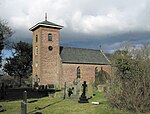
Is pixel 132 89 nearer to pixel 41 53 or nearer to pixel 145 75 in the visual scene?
pixel 145 75

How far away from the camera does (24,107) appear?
1127 cm

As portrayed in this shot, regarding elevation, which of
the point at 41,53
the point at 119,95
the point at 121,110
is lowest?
the point at 121,110

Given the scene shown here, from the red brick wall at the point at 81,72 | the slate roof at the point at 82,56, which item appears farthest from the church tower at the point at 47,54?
the slate roof at the point at 82,56

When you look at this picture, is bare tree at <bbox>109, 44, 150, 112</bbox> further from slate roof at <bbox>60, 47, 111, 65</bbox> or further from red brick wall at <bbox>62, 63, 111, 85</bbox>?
slate roof at <bbox>60, 47, 111, 65</bbox>

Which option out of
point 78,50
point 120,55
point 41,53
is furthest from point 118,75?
point 78,50

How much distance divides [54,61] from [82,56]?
747 cm

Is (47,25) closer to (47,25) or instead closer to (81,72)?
(47,25)

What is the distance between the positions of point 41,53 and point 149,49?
27.8 meters

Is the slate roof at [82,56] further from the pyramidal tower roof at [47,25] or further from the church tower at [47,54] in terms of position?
the pyramidal tower roof at [47,25]

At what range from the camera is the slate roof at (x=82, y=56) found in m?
46.3

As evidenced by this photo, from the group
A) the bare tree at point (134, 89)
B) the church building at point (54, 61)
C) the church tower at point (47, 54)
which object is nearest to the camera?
the bare tree at point (134, 89)

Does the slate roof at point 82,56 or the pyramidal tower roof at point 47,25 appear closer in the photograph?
the pyramidal tower roof at point 47,25

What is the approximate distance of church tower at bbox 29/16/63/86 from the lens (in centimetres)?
4288

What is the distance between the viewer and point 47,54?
43969mm
